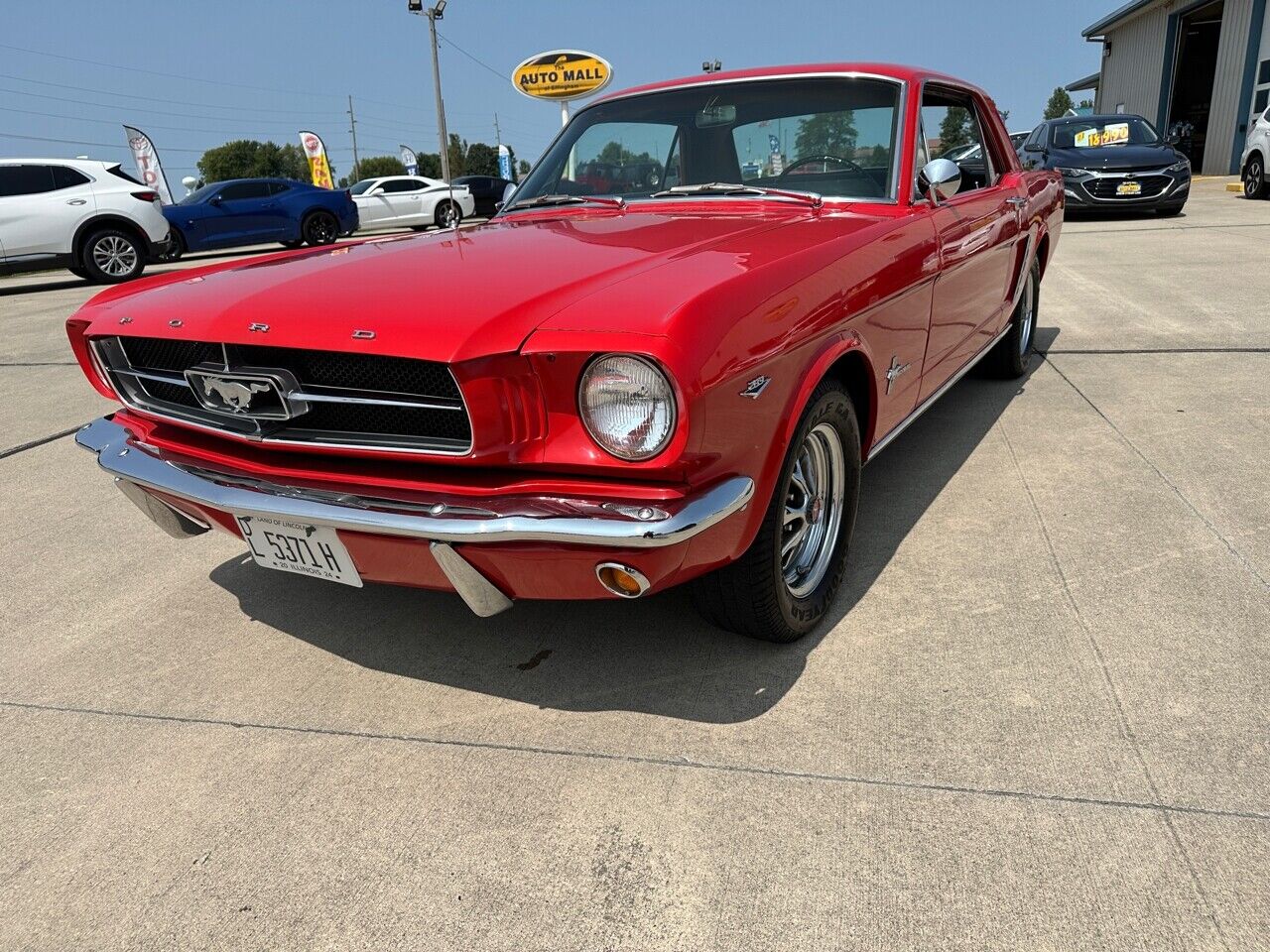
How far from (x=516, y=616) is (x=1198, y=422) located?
324cm

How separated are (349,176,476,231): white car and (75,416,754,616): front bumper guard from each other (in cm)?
1838

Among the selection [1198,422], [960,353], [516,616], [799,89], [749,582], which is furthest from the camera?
[1198,422]

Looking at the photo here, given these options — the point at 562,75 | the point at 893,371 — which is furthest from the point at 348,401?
the point at 562,75

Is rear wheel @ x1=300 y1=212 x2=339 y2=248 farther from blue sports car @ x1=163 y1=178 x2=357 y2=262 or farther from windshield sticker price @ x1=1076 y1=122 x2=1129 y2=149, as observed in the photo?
windshield sticker price @ x1=1076 y1=122 x2=1129 y2=149

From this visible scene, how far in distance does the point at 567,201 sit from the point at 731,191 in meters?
0.66

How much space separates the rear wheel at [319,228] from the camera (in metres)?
16.6

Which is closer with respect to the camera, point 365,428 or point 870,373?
point 365,428

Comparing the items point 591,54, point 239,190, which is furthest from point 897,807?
point 591,54

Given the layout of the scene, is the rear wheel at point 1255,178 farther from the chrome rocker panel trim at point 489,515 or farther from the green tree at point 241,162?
the green tree at point 241,162

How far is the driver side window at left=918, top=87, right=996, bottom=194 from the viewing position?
3.48m

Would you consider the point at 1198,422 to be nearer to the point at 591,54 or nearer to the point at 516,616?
the point at 516,616

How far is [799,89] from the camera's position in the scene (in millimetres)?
3322

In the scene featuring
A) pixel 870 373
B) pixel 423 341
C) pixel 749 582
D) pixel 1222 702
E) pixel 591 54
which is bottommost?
pixel 1222 702

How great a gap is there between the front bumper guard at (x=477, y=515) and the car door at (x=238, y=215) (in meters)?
14.9
